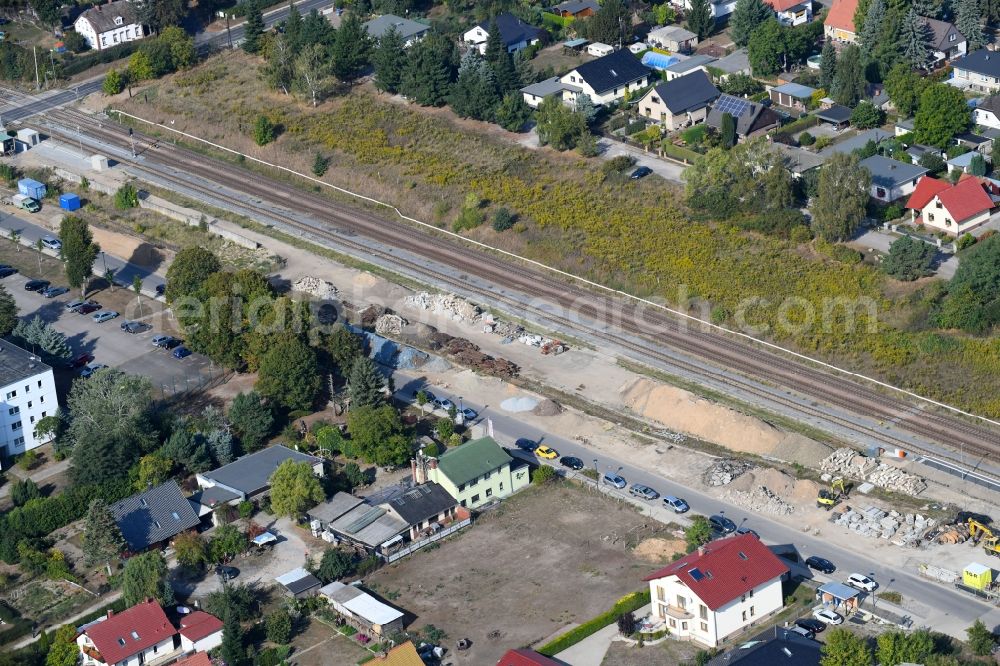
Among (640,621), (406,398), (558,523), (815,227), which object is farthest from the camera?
(815,227)

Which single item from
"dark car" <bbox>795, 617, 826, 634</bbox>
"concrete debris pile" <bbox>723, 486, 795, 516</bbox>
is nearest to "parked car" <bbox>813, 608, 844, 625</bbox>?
"dark car" <bbox>795, 617, 826, 634</bbox>

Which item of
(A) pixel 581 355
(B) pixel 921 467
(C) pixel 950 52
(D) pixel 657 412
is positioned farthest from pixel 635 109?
(B) pixel 921 467

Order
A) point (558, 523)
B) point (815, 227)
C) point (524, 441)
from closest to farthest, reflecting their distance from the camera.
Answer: point (558, 523) < point (524, 441) < point (815, 227)

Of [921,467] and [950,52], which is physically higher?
[950,52]

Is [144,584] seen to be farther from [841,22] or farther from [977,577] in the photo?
[841,22]

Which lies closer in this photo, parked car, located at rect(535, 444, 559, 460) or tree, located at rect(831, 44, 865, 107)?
parked car, located at rect(535, 444, 559, 460)

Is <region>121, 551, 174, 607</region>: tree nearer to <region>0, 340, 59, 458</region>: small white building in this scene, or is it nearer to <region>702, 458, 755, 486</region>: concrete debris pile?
<region>0, 340, 59, 458</region>: small white building

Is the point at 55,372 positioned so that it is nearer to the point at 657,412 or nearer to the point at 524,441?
the point at 524,441

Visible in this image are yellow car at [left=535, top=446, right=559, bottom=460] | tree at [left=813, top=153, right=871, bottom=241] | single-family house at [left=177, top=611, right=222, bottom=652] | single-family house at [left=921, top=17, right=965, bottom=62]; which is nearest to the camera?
single-family house at [left=177, top=611, right=222, bottom=652]
